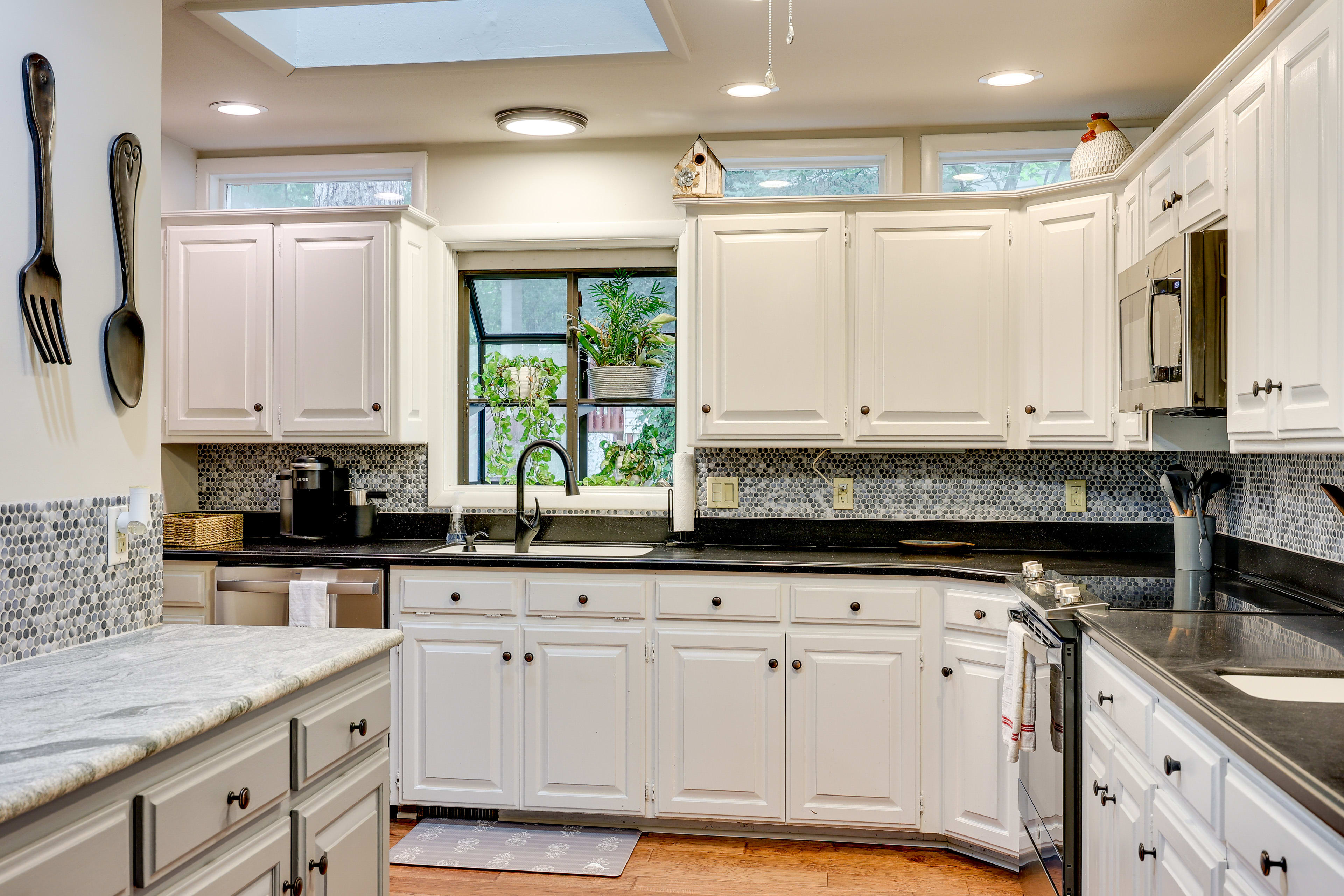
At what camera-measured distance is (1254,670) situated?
5.45 ft

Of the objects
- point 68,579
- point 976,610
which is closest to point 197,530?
point 68,579

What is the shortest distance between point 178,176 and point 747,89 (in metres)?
2.29

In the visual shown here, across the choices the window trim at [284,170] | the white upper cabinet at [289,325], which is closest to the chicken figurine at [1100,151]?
the white upper cabinet at [289,325]

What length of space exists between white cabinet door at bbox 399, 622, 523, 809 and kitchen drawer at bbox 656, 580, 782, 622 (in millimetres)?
514

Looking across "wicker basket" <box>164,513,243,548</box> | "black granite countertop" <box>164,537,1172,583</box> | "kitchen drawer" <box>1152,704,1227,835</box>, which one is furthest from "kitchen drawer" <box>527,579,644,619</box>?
"kitchen drawer" <box>1152,704,1227,835</box>

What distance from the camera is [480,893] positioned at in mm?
2770

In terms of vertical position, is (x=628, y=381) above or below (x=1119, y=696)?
above

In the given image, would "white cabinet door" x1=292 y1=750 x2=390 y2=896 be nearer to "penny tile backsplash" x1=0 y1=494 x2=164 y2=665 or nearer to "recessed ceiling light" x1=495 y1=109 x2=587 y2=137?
"penny tile backsplash" x1=0 y1=494 x2=164 y2=665

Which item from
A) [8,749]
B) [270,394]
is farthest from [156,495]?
[270,394]

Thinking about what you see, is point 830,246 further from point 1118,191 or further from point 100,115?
point 100,115

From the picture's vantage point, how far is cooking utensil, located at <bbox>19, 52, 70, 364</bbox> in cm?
173

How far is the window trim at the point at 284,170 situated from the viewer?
12.7ft

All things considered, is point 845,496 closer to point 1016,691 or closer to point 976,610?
point 976,610

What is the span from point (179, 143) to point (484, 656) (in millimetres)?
2403
